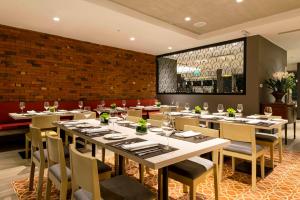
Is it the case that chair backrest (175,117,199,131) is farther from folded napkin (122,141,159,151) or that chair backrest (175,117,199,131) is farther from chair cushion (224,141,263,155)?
folded napkin (122,141,159,151)

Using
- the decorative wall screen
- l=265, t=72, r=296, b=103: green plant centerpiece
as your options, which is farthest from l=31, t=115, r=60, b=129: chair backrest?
l=265, t=72, r=296, b=103: green plant centerpiece

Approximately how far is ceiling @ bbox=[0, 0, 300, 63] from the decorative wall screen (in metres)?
0.66

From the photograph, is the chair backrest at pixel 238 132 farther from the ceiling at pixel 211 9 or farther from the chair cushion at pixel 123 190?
the ceiling at pixel 211 9

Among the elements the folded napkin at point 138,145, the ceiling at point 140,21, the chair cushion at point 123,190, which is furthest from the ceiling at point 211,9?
the chair cushion at point 123,190

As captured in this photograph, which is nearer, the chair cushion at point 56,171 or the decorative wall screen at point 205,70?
the chair cushion at point 56,171

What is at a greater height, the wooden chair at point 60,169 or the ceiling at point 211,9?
the ceiling at point 211,9

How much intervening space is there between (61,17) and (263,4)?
4.13m

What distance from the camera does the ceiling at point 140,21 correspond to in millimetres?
4133

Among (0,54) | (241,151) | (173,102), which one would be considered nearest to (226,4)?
(241,151)

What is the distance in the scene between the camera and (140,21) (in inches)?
187

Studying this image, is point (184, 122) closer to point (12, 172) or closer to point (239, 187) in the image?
point (239, 187)

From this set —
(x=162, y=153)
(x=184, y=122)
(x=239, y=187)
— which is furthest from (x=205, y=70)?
(x=162, y=153)

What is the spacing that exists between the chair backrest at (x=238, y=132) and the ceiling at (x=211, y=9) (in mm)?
2585

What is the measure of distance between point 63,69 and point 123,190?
208 inches
